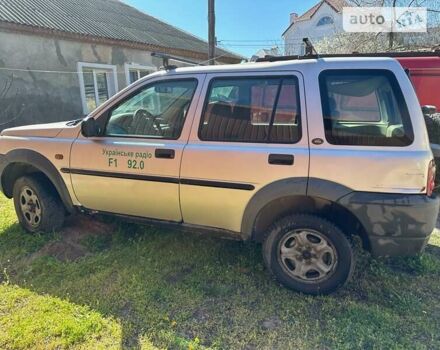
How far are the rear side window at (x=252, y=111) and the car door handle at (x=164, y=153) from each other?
294 millimetres

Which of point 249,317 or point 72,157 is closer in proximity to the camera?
point 249,317

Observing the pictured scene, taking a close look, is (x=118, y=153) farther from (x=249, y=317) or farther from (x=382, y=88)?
(x=382, y=88)

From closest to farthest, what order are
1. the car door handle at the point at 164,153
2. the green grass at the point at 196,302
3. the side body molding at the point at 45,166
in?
the green grass at the point at 196,302, the car door handle at the point at 164,153, the side body molding at the point at 45,166

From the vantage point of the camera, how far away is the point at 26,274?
10.4 ft

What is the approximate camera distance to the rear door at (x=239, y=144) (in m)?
2.63

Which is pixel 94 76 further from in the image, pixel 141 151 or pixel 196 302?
pixel 196 302

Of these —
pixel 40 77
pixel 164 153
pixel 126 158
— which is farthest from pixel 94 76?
pixel 164 153

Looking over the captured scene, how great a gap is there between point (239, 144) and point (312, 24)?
32209mm

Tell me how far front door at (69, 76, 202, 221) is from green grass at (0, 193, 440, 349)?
57cm

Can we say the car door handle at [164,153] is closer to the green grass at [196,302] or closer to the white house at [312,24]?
the green grass at [196,302]

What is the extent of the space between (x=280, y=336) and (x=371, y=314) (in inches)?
28.6

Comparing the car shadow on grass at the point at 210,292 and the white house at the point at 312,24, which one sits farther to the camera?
the white house at the point at 312,24

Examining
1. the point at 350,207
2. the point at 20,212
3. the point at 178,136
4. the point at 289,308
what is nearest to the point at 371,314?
the point at 289,308

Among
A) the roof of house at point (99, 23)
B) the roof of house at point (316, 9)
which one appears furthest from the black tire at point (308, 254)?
the roof of house at point (316, 9)
